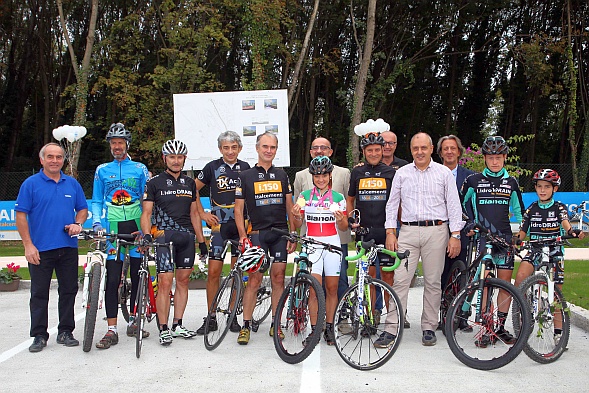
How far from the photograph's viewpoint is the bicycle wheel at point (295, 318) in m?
5.41

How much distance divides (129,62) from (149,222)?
1954cm

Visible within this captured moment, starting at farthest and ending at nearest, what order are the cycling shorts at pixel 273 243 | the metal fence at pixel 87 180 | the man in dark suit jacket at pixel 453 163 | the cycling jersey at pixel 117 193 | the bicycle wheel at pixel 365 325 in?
the metal fence at pixel 87 180 < the man in dark suit jacket at pixel 453 163 < the cycling jersey at pixel 117 193 < the cycling shorts at pixel 273 243 < the bicycle wheel at pixel 365 325

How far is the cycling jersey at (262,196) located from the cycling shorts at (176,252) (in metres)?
0.67

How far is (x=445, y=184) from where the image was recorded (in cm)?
602

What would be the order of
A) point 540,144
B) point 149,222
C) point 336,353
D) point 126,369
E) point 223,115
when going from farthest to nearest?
point 540,144 → point 223,115 → point 149,222 → point 336,353 → point 126,369

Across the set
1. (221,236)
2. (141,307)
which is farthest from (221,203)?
(141,307)

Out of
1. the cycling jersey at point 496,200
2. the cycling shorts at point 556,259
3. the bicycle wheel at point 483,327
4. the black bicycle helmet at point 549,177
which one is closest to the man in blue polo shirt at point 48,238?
the bicycle wheel at point 483,327

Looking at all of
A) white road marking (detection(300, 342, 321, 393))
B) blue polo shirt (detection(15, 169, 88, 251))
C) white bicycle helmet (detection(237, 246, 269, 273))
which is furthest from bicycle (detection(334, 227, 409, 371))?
blue polo shirt (detection(15, 169, 88, 251))

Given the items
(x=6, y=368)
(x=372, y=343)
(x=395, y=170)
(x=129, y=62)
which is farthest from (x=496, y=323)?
(x=129, y=62)

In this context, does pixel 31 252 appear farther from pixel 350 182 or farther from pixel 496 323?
pixel 496 323

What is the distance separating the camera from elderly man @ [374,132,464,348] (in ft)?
19.7

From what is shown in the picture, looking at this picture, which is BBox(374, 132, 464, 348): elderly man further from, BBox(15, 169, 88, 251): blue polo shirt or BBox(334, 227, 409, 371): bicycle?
BBox(15, 169, 88, 251): blue polo shirt

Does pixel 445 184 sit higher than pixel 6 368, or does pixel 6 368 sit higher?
pixel 445 184

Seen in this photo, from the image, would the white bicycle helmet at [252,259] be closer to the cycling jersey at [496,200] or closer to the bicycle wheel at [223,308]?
the bicycle wheel at [223,308]
